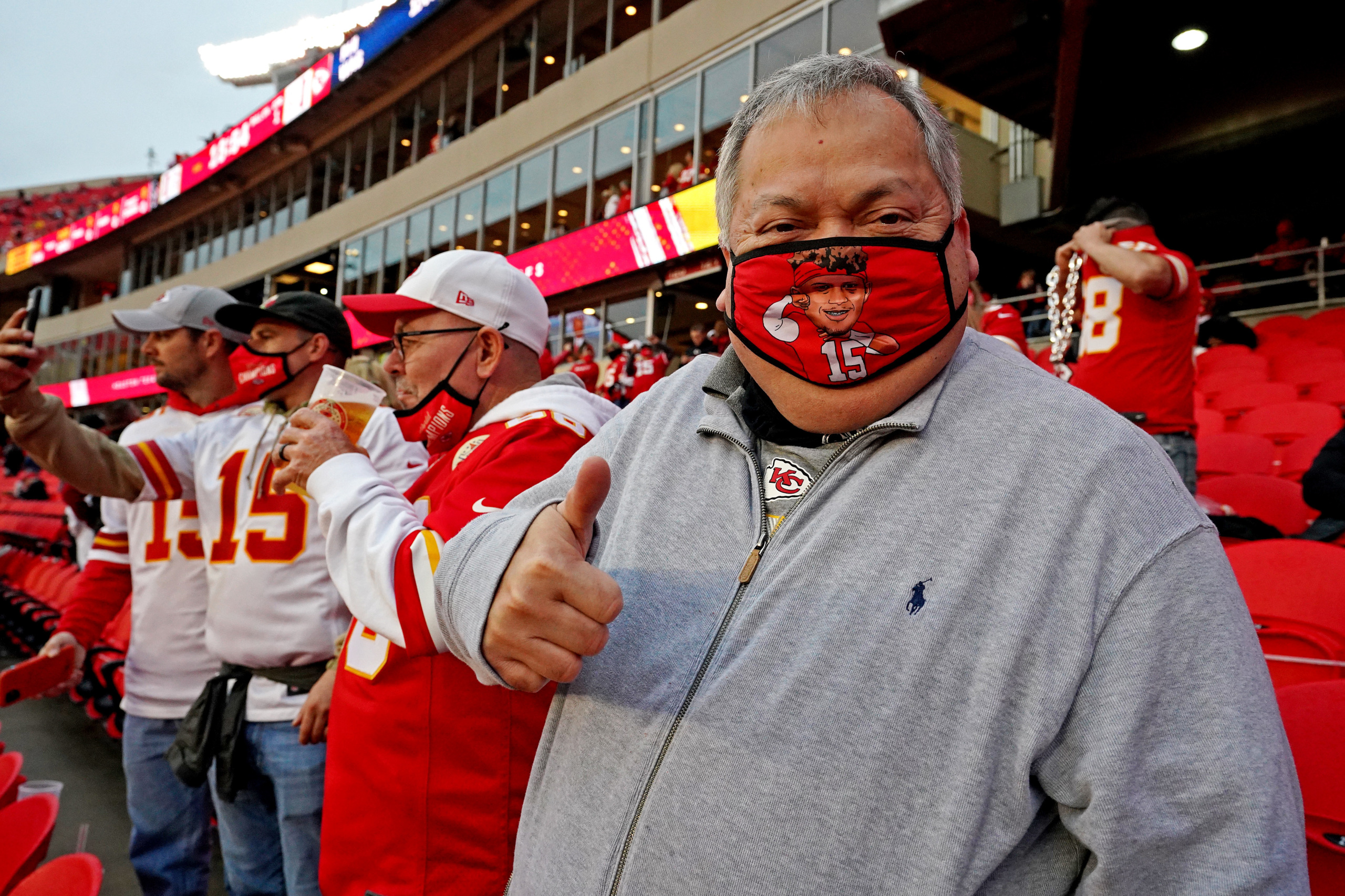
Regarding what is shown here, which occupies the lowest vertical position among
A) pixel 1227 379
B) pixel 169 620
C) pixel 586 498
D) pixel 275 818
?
pixel 275 818

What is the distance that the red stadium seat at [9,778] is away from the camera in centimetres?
227

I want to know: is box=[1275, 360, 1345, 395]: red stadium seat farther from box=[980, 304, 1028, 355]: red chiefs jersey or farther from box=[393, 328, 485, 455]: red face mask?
box=[393, 328, 485, 455]: red face mask

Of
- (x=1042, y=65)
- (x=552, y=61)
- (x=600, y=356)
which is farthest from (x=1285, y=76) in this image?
(x=552, y=61)

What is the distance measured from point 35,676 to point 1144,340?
403 centimetres

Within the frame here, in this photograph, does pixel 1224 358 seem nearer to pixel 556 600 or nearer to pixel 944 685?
pixel 944 685

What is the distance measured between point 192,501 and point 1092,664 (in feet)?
9.44

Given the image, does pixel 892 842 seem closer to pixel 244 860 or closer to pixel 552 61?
pixel 244 860

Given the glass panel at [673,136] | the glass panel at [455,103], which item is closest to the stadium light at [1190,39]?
the glass panel at [673,136]

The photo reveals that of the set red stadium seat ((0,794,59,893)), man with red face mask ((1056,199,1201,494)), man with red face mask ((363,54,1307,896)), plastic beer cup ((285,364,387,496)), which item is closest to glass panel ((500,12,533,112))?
man with red face mask ((1056,199,1201,494))

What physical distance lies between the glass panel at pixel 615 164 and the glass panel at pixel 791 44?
307 centimetres

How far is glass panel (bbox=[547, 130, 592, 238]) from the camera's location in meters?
16.3

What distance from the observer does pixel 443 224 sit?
1945cm

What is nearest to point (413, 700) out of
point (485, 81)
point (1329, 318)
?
point (1329, 318)

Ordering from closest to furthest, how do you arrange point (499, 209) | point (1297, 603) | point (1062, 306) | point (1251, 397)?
1. point (1297, 603)
2. point (1062, 306)
3. point (1251, 397)
4. point (499, 209)
